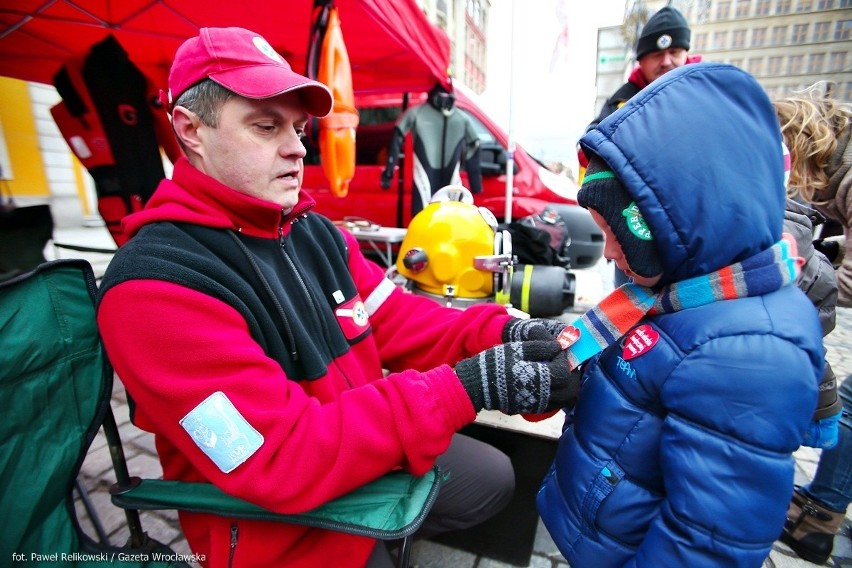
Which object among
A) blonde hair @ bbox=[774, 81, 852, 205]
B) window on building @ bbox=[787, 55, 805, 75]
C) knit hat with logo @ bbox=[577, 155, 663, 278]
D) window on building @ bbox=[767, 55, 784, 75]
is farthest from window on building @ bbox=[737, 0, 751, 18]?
knit hat with logo @ bbox=[577, 155, 663, 278]

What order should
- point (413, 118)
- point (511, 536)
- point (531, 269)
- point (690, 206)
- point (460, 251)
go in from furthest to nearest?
point (413, 118), point (531, 269), point (460, 251), point (511, 536), point (690, 206)

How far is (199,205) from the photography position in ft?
3.45

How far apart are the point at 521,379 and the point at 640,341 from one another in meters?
0.28

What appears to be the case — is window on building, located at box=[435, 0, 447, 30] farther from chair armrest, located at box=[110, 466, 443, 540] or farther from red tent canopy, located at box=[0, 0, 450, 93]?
chair armrest, located at box=[110, 466, 443, 540]

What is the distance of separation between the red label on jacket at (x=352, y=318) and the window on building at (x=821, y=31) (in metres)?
21.1

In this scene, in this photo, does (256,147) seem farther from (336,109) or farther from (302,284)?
(336,109)

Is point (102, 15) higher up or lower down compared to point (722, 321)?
higher up

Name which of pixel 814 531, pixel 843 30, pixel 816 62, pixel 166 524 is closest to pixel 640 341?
pixel 814 531

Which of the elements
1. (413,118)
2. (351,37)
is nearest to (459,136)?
(413,118)

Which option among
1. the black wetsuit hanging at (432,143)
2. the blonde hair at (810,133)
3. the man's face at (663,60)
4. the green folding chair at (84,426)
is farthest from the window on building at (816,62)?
the green folding chair at (84,426)

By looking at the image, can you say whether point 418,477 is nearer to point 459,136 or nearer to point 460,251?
point 460,251

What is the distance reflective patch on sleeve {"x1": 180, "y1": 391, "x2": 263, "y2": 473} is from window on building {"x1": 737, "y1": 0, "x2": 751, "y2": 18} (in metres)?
29.8

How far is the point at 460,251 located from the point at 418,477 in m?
1.70

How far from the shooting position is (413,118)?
4703 mm
